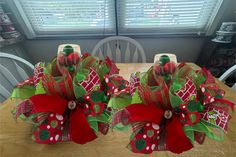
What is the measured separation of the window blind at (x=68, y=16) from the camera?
192cm

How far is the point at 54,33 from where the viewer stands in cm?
216

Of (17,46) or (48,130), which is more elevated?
(48,130)

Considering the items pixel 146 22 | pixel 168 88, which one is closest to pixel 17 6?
pixel 146 22

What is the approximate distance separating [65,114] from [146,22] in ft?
5.65

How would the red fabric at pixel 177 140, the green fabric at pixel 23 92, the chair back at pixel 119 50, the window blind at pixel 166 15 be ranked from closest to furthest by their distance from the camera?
the red fabric at pixel 177 140
the green fabric at pixel 23 92
the chair back at pixel 119 50
the window blind at pixel 166 15

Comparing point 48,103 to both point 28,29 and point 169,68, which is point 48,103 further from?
point 28,29

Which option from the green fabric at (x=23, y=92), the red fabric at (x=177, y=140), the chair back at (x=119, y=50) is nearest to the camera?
the red fabric at (x=177, y=140)

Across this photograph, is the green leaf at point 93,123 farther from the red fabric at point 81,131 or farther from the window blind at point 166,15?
the window blind at point 166,15

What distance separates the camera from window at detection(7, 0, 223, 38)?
1894 millimetres

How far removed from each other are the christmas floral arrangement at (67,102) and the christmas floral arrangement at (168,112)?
0.06m

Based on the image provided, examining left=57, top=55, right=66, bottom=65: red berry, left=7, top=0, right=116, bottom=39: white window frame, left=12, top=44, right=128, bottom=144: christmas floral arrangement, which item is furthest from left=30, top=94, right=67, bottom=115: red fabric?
left=7, top=0, right=116, bottom=39: white window frame

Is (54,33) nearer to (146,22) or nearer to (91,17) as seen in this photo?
(91,17)

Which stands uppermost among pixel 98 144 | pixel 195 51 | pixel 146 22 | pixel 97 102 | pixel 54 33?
pixel 97 102

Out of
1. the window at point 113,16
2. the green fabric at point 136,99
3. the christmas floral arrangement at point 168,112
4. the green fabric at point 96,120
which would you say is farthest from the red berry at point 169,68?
the window at point 113,16
